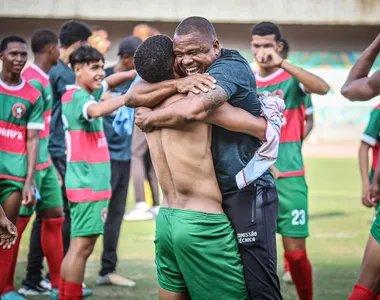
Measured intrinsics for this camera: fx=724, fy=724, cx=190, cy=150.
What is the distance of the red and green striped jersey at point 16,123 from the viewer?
19.7ft

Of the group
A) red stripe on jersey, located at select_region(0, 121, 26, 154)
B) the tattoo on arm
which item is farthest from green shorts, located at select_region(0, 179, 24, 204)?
the tattoo on arm

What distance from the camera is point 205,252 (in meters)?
3.98

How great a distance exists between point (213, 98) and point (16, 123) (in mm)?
2799

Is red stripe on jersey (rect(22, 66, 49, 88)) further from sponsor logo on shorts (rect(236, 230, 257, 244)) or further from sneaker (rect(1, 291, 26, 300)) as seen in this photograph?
sponsor logo on shorts (rect(236, 230, 257, 244))

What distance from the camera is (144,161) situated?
488 inches

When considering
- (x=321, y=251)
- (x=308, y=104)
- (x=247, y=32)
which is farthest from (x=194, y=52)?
(x=247, y=32)

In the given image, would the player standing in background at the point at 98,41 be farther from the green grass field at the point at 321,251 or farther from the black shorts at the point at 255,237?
the black shorts at the point at 255,237

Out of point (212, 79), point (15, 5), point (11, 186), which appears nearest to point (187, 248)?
point (212, 79)

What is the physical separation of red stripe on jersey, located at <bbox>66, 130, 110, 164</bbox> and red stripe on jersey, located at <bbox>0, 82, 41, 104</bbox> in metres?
0.44

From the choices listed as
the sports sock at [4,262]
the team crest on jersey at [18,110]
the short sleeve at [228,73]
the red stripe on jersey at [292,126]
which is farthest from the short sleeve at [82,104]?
the short sleeve at [228,73]

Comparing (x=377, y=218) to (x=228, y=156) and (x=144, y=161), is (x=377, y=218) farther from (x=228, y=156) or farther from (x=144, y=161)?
(x=144, y=161)

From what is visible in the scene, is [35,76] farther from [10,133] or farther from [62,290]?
[62,290]

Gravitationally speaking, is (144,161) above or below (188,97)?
below

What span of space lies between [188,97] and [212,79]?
16cm
